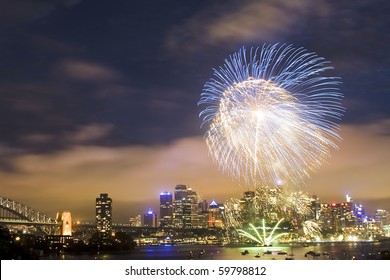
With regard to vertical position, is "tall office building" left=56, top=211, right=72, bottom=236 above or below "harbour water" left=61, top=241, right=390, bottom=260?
above

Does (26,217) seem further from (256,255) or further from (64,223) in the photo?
(256,255)

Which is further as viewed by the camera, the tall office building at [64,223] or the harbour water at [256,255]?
the tall office building at [64,223]

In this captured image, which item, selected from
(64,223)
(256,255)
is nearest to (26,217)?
(64,223)

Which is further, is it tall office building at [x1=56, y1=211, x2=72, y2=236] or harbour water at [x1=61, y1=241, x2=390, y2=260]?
tall office building at [x1=56, y1=211, x2=72, y2=236]

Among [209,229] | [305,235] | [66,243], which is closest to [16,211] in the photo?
[66,243]

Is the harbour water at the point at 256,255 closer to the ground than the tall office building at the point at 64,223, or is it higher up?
closer to the ground
